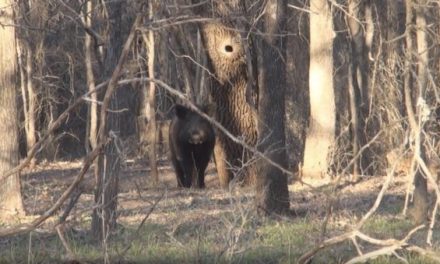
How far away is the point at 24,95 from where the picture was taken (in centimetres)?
3172

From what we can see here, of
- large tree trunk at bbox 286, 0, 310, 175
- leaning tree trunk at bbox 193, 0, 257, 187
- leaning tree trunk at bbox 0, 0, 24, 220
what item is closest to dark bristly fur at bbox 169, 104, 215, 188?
leaning tree trunk at bbox 193, 0, 257, 187

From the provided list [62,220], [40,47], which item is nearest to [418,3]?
[62,220]

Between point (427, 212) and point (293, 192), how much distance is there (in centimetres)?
485

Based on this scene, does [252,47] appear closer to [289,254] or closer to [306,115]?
[289,254]

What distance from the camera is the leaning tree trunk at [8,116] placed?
641 inches

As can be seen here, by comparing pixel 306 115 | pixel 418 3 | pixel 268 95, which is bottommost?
pixel 306 115

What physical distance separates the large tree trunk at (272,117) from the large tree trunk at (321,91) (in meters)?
7.97

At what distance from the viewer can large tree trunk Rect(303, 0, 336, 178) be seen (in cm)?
2375

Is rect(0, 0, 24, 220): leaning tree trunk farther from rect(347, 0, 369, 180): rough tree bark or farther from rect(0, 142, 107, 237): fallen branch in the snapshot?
rect(347, 0, 369, 180): rough tree bark

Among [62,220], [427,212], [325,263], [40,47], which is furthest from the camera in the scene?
[40,47]

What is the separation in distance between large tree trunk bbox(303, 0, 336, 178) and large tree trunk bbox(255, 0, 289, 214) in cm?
797

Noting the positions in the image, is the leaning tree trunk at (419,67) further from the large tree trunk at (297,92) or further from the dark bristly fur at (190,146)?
the large tree trunk at (297,92)

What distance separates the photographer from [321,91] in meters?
24.1

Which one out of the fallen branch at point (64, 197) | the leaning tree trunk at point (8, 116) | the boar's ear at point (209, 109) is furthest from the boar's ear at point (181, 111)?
the fallen branch at point (64, 197)
